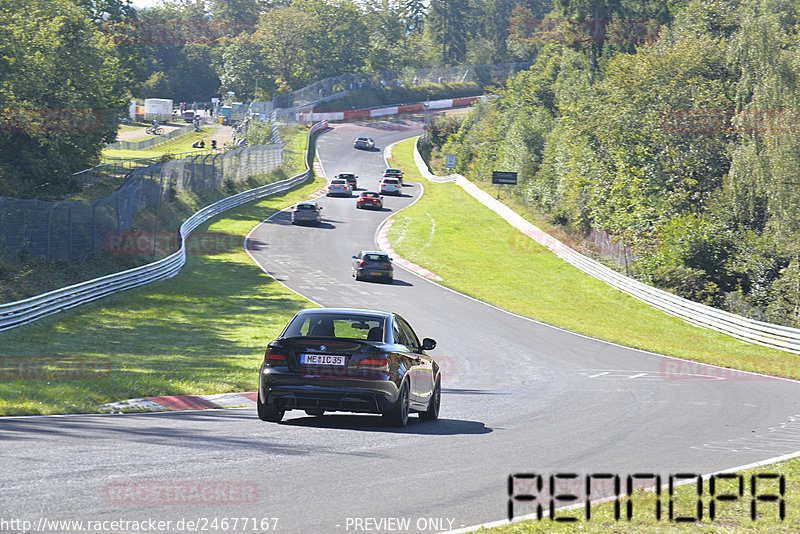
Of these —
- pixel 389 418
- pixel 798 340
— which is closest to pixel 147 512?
pixel 389 418

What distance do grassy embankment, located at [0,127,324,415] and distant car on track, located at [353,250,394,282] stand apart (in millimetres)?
4307

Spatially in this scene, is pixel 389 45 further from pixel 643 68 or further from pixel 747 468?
pixel 747 468

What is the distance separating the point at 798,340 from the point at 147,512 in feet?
96.9

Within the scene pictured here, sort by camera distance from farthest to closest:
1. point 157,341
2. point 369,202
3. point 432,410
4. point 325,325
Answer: point 369,202, point 157,341, point 432,410, point 325,325

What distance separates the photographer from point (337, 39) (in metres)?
145

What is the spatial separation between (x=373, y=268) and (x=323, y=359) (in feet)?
91.6

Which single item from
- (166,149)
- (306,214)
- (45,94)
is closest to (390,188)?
(306,214)

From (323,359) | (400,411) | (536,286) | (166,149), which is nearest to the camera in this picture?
(323,359)

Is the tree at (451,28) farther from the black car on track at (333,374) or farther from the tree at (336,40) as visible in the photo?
the black car on track at (333,374)

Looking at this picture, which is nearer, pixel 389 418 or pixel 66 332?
pixel 389 418

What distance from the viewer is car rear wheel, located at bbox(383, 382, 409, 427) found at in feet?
36.0

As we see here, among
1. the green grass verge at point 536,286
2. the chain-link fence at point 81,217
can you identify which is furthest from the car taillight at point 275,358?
the green grass verge at point 536,286

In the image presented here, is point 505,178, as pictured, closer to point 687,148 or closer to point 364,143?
point 687,148

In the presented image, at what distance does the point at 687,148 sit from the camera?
Result: 54406 millimetres
